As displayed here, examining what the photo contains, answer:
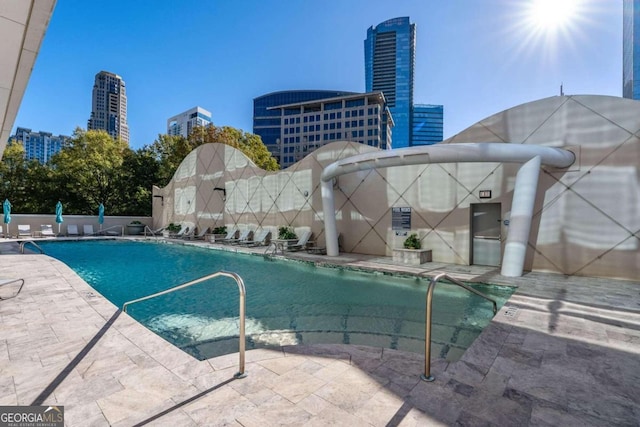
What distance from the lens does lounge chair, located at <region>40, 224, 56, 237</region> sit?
16903 millimetres

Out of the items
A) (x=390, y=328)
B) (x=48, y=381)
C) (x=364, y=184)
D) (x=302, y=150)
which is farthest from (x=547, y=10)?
(x=302, y=150)

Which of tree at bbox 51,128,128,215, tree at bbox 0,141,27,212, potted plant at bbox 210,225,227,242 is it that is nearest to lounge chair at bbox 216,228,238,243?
potted plant at bbox 210,225,227,242

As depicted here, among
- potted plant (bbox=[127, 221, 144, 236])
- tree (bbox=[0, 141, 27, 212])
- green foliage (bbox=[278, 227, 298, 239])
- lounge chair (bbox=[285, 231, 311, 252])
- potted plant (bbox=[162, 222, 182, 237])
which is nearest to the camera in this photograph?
lounge chair (bbox=[285, 231, 311, 252])

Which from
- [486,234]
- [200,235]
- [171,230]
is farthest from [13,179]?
[486,234]

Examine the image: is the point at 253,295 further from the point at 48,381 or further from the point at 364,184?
the point at 364,184

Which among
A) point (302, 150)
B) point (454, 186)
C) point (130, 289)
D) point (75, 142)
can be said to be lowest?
point (130, 289)

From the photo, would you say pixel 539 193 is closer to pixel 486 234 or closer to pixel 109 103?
pixel 486 234

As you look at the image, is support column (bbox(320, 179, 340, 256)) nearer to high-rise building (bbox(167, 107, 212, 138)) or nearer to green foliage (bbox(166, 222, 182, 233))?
green foliage (bbox(166, 222, 182, 233))

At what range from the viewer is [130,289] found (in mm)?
6422

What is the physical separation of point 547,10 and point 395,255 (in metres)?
8.83

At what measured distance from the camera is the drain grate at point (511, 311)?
13.9 feet

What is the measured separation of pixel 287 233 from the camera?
1277cm

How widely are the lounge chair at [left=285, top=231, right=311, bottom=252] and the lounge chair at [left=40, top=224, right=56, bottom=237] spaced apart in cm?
1579

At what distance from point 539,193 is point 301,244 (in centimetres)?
824
